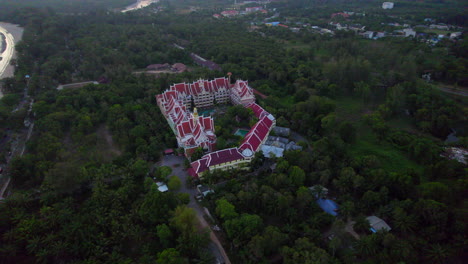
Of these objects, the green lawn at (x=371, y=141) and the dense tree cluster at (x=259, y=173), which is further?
the green lawn at (x=371, y=141)

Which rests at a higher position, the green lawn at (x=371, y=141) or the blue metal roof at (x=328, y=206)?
the blue metal roof at (x=328, y=206)

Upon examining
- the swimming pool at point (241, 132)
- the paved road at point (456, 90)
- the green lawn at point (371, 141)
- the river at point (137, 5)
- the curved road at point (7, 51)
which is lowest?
the green lawn at point (371, 141)

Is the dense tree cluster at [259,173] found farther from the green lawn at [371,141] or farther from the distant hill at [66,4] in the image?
the distant hill at [66,4]

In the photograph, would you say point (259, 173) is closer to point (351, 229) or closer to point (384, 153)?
point (351, 229)

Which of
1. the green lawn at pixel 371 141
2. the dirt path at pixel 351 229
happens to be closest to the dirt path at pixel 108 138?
the dirt path at pixel 351 229

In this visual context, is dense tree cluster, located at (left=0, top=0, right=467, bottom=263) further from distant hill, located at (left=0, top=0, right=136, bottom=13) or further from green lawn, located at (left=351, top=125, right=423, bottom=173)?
distant hill, located at (left=0, top=0, right=136, bottom=13)

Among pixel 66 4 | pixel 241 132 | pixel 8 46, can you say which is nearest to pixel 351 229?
pixel 241 132

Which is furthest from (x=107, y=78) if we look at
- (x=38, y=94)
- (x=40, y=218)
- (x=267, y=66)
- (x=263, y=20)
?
(x=263, y=20)
